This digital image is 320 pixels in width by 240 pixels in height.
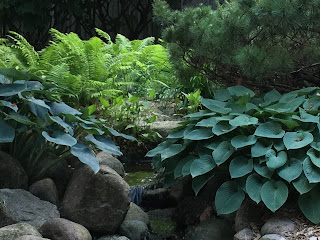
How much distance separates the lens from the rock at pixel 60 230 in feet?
10.3

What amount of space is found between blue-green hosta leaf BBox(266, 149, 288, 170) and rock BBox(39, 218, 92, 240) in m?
1.45

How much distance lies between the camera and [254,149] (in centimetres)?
358

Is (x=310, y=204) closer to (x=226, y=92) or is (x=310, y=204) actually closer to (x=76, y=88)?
(x=226, y=92)

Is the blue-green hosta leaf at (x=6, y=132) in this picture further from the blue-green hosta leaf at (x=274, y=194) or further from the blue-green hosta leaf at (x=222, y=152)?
the blue-green hosta leaf at (x=274, y=194)

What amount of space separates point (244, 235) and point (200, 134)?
2.97 ft

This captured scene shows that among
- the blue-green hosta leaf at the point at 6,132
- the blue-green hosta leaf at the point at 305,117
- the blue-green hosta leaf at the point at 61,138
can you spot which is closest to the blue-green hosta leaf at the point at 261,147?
the blue-green hosta leaf at the point at 305,117

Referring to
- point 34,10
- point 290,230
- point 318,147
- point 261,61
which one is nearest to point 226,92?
point 261,61

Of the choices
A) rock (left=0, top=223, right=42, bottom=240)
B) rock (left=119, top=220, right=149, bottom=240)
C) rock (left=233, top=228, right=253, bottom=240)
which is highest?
rock (left=0, top=223, right=42, bottom=240)

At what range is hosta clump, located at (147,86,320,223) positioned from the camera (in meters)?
3.38

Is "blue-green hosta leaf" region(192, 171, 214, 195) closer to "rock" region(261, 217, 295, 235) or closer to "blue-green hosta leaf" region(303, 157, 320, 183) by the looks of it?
"rock" region(261, 217, 295, 235)

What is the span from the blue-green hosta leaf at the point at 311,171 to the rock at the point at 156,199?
5.51 ft

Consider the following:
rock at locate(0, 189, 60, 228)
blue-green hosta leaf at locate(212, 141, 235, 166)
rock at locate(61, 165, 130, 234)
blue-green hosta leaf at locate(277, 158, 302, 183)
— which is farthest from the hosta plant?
blue-green hosta leaf at locate(277, 158, 302, 183)

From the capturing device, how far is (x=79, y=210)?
3.62 meters

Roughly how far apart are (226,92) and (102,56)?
8.79 feet
